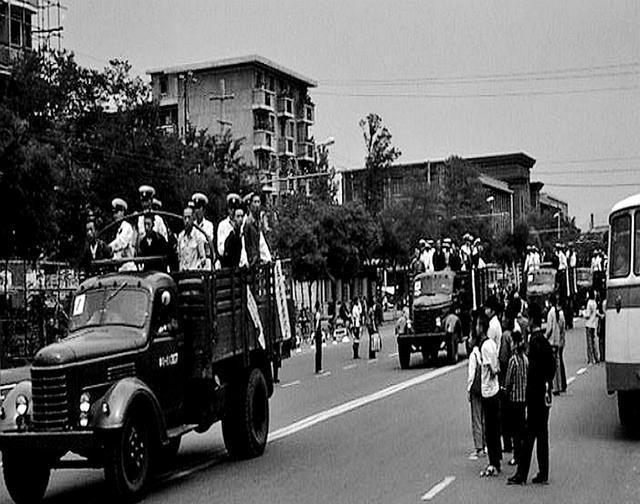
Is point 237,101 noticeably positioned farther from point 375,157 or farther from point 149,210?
point 149,210

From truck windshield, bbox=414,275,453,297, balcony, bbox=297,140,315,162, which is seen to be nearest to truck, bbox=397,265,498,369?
truck windshield, bbox=414,275,453,297

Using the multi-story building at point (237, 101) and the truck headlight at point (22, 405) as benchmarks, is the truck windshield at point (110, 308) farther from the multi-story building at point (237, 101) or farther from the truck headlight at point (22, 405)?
the multi-story building at point (237, 101)

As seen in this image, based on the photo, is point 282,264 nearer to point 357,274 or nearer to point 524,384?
point 524,384

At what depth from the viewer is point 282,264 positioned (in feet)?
66.3

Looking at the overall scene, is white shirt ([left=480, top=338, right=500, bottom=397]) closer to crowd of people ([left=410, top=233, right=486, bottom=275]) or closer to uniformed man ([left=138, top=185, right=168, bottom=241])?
uniformed man ([left=138, top=185, right=168, bottom=241])

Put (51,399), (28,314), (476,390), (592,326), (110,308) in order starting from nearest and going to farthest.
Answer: (51,399)
(110,308)
(476,390)
(592,326)
(28,314)

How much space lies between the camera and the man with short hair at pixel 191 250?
55.0ft

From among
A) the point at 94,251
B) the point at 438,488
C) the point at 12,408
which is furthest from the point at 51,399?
the point at 438,488

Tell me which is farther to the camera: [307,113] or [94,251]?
[307,113]

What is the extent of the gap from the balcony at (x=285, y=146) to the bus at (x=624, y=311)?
82543 millimetres

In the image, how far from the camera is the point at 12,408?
43.5ft

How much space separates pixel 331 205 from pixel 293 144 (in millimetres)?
32848

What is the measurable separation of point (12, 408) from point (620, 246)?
984 centimetres

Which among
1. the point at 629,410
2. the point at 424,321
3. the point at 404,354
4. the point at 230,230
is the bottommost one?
the point at 629,410
